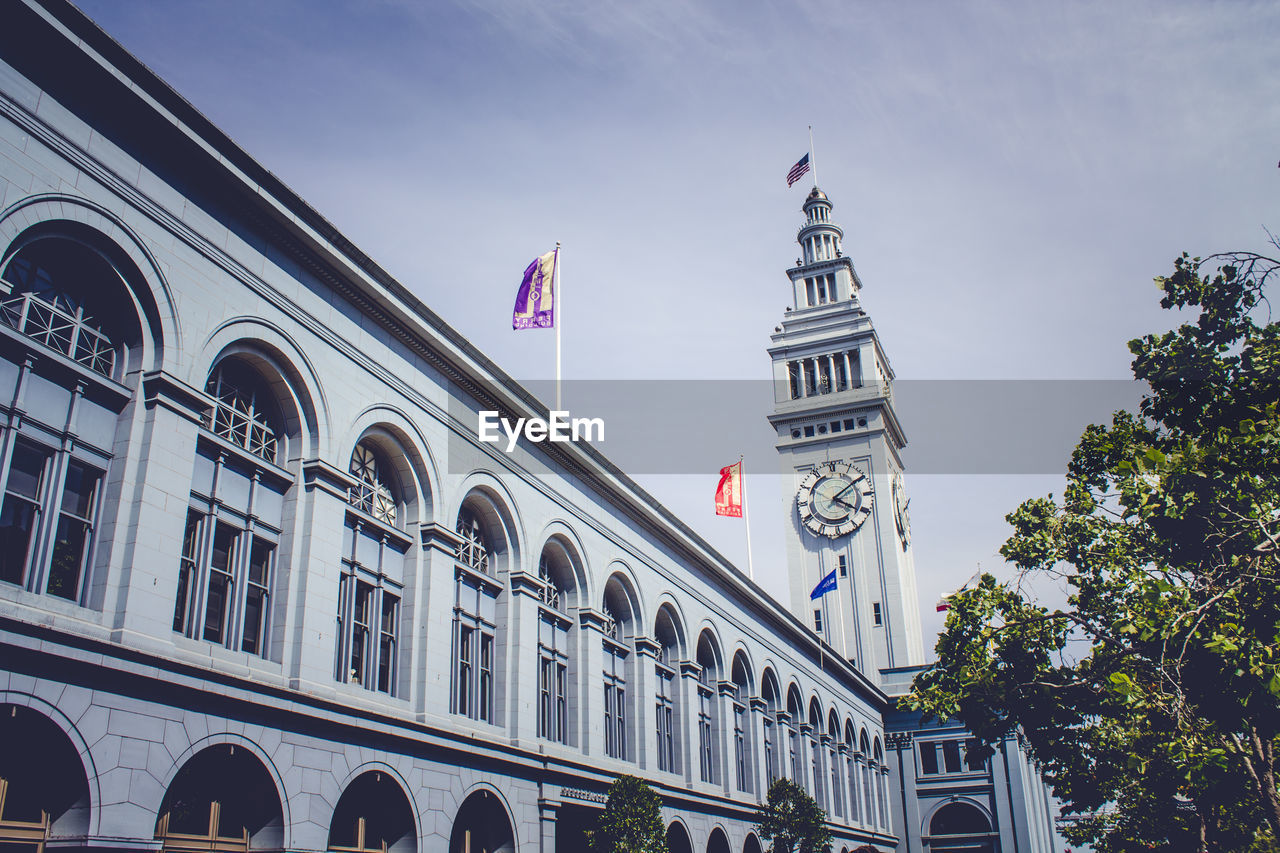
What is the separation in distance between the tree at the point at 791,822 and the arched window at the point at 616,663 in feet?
28.7

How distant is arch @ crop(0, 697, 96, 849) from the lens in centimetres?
1515

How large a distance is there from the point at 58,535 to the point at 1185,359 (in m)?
22.5

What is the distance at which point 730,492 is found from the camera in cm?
4516

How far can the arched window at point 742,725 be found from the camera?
44303 mm

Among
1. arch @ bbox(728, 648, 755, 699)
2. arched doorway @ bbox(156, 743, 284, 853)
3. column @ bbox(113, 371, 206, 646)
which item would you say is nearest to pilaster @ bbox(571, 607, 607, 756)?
arched doorway @ bbox(156, 743, 284, 853)

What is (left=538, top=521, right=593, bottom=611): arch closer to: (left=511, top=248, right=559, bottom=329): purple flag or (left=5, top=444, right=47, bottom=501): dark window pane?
(left=511, top=248, right=559, bottom=329): purple flag

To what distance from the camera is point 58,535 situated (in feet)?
55.5

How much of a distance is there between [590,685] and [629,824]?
4.77 m

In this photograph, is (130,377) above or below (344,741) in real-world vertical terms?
above

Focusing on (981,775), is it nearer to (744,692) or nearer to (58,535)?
(744,692)

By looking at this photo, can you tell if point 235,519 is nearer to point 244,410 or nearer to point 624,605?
point 244,410

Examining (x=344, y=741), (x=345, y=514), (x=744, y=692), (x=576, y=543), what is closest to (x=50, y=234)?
(x=345, y=514)

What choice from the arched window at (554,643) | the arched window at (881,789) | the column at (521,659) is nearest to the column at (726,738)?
the arched window at (554,643)

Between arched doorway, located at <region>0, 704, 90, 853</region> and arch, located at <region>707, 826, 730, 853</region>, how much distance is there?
28262 mm
